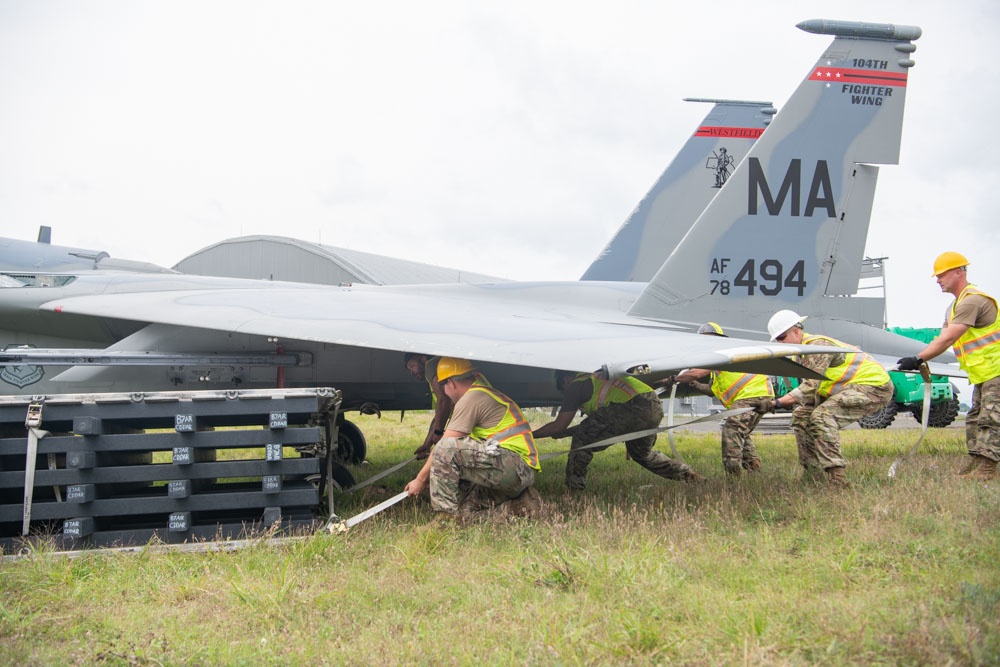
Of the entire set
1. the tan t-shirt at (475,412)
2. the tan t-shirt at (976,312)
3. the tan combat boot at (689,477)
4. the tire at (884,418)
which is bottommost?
the tire at (884,418)

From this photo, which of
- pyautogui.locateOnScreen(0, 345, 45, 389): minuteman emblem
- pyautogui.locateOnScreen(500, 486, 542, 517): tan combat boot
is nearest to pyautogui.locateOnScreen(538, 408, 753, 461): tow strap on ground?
pyautogui.locateOnScreen(500, 486, 542, 517): tan combat boot

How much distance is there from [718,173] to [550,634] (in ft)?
28.4

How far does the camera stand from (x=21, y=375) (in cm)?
612

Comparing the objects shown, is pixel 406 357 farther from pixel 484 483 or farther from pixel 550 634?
pixel 550 634

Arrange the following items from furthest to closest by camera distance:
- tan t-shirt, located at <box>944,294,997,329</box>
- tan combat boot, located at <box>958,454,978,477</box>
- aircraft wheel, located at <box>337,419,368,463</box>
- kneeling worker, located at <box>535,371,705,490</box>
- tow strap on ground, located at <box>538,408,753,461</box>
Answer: aircraft wheel, located at <box>337,419,368,463</box> < kneeling worker, located at <box>535,371,705,490</box> < tan combat boot, located at <box>958,454,978,477</box> < tan t-shirt, located at <box>944,294,997,329</box> < tow strap on ground, located at <box>538,408,753,461</box>

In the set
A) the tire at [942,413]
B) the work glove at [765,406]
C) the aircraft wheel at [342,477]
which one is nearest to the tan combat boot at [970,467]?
the work glove at [765,406]

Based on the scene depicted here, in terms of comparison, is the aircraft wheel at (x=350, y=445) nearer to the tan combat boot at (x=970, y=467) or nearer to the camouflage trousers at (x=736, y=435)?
the camouflage trousers at (x=736, y=435)

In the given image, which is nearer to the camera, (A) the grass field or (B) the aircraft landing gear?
(A) the grass field

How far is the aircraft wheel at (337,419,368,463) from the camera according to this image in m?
8.92

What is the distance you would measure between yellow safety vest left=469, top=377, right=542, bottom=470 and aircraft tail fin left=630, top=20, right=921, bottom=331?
2.60m

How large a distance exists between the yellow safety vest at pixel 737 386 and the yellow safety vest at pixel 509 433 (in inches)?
121

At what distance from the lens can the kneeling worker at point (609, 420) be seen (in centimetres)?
652

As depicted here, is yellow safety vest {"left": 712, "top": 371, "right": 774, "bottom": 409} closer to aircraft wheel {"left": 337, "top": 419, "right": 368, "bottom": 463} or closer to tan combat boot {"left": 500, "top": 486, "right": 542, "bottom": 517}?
tan combat boot {"left": 500, "top": 486, "right": 542, "bottom": 517}

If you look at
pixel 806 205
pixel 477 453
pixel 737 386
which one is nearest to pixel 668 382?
pixel 737 386
